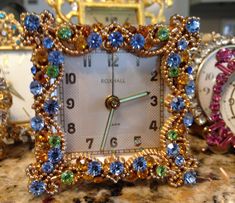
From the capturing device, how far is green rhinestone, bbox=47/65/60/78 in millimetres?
582

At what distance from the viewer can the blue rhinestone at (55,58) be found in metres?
0.58

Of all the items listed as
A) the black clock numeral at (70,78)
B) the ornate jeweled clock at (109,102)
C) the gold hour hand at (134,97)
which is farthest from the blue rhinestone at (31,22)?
the gold hour hand at (134,97)

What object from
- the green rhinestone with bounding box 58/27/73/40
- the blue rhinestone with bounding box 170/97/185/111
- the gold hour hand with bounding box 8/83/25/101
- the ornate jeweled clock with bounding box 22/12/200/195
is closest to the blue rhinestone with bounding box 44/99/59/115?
the ornate jeweled clock with bounding box 22/12/200/195

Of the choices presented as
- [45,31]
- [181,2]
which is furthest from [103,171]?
[181,2]

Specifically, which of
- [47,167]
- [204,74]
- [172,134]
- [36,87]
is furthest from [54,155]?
[204,74]

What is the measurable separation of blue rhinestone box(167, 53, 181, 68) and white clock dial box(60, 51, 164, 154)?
31 millimetres

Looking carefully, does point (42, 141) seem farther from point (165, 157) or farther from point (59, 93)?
point (165, 157)

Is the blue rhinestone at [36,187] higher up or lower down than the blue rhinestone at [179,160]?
lower down

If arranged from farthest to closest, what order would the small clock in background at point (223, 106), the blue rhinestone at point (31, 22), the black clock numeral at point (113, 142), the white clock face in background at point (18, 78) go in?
the white clock face in background at point (18, 78) → the small clock in background at point (223, 106) → the black clock numeral at point (113, 142) → the blue rhinestone at point (31, 22)

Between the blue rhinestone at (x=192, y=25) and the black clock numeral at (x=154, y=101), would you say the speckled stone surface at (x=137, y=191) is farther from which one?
the blue rhinestone at (x=192, y=25)

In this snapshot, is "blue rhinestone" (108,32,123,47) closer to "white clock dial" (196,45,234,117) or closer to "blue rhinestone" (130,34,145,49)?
"blue rhinestone" (130,34,145,49)

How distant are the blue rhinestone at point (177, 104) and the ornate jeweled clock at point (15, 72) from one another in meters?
0.44

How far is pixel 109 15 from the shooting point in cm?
97

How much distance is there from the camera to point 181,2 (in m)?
1.63
